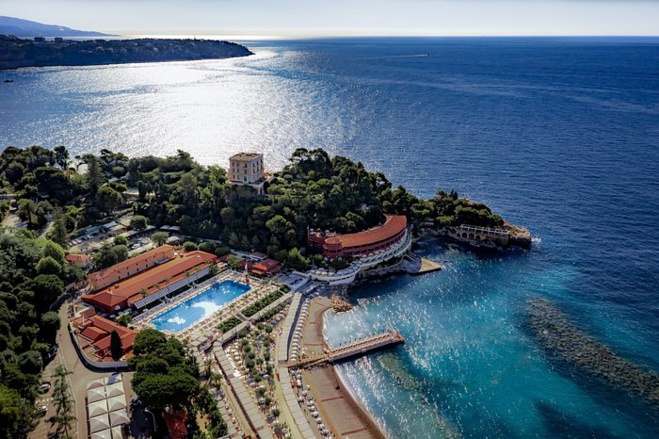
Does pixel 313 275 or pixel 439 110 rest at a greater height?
pixel 439 110

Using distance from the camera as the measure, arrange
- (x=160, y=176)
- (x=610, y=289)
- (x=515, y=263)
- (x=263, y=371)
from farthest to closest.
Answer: (x=160, y=176)
(x=515, y=263)
(x=610, y=289)
(x=263, y=371)

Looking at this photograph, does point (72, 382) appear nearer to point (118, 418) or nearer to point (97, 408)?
point (97, 408)

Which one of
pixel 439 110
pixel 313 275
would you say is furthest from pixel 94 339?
pixel 439 110

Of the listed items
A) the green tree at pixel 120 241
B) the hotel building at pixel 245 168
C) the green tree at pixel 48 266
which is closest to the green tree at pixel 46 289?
the green tree at pixel 48 266

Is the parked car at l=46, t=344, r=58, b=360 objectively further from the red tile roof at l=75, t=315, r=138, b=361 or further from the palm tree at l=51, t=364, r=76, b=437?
the palm tree at l=51, t=364, r=76, b=437

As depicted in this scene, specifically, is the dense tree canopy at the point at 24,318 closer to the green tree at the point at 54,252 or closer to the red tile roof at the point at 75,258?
the green tree at the point at 54,252

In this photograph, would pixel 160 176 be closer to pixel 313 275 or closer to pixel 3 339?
pixel 313 275

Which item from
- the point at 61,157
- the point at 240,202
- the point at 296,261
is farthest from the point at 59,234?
the point at 61,157
